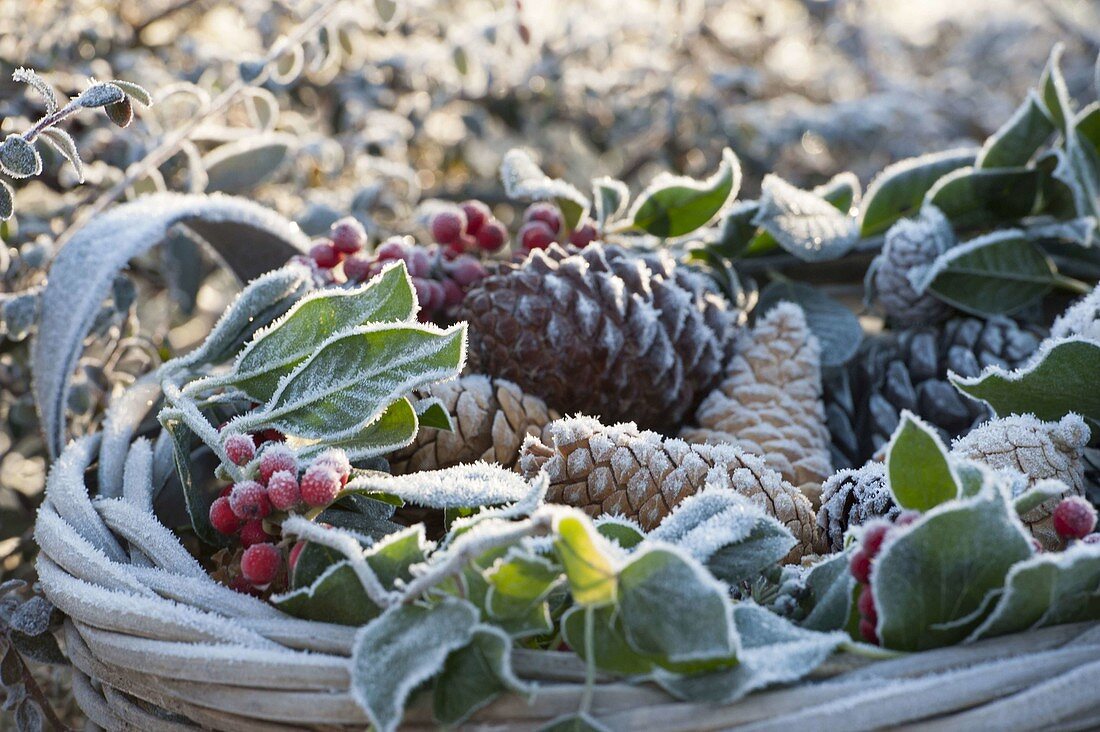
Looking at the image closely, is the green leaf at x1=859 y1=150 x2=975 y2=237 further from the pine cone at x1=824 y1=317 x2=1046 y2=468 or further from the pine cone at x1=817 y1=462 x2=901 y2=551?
the pine cone at x1=817 y1=462 x2=901 y2=551

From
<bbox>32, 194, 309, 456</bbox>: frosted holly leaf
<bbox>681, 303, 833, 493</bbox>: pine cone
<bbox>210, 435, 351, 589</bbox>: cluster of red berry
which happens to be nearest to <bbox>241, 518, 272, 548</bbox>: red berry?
<bbox>210, 435, 351, 589</bbox>: cluster of red berry

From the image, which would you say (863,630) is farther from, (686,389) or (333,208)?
(333,208)

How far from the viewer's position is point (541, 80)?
146cm

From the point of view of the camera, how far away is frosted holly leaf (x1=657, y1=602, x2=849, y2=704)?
1.27 ft

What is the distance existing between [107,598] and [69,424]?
391mm

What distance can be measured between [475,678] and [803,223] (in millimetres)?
525

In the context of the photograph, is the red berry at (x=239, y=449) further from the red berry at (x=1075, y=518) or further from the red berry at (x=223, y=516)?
the red berry at (x=1075, y=518)

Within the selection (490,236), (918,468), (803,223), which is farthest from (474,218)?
(918,468)

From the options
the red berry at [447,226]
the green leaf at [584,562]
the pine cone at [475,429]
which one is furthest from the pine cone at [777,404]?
the green leaf at [584,562]

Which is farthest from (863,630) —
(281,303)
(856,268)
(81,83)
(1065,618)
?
(81,83)

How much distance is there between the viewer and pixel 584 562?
0.40m

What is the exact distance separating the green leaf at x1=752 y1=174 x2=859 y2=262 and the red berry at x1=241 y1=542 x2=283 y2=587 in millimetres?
466

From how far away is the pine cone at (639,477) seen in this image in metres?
0.60

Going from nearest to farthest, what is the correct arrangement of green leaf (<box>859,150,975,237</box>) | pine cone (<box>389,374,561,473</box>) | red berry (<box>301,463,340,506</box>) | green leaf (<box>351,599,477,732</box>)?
green leaf (<box>351,599,477,732</box>) → red berry (<box>301,463,340,506</box>) → pine cone (<box>389,374,561,473</box>) → green leaf (<box>859,150,975,237</box>)
